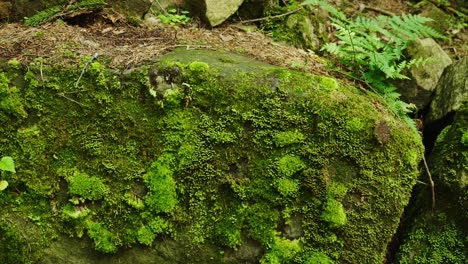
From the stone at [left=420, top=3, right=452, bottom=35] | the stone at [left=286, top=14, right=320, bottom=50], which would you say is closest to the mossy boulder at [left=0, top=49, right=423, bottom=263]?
the stone at [left=286, top=14, right=320, bottom=50]

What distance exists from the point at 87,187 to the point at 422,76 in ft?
14.9

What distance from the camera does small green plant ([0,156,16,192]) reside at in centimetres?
296

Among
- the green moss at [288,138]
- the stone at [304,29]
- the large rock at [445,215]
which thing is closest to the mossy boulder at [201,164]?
the green moss at [288,138]

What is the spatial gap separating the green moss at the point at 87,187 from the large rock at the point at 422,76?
4.06 metres

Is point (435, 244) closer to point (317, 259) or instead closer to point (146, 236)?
point (317, 259)

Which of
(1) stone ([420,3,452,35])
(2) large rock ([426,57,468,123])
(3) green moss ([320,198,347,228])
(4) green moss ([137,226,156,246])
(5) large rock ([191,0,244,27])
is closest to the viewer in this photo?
(3) green moss ([320,198,347,228])

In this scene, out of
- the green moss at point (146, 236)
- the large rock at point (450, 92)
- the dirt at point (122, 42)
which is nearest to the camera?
the green moss at point (146, 236)

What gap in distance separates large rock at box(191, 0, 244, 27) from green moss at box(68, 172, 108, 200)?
2.74 metres

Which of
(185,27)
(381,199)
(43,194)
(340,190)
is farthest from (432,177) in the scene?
(43,194)

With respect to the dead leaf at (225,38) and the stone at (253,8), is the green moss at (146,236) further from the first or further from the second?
the stone at (253,8)

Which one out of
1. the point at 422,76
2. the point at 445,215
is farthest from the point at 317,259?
the point at 422,76

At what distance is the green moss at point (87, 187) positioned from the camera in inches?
122

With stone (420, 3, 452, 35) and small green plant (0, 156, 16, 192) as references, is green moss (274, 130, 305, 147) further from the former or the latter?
stone (420, 3, 452, 35)

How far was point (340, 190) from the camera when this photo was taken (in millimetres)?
2977
